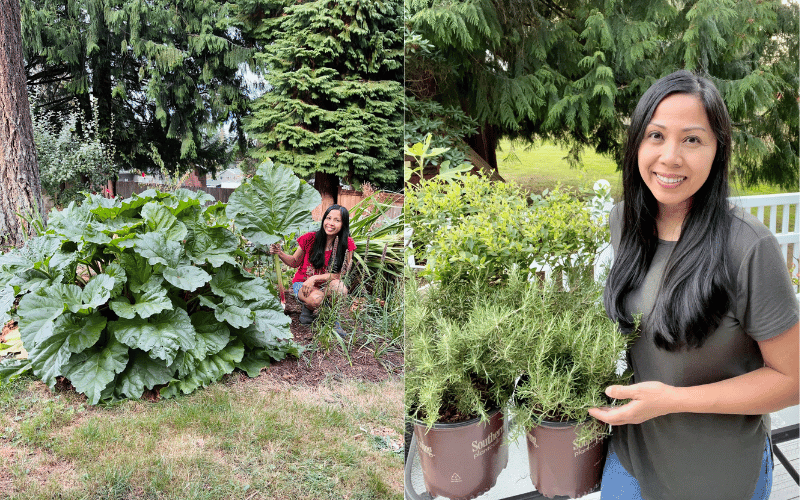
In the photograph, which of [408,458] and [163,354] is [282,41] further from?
[408,458]

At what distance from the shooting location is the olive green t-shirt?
567 millimetres

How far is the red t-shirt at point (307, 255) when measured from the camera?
2.68 metres

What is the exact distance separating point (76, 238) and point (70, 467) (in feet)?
2.75

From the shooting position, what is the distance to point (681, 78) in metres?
0.60

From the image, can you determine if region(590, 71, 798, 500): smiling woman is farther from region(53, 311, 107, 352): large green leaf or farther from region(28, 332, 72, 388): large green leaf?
region(28, 332, 72, 388): large green leaf

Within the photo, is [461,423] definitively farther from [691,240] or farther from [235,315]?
[235,315]

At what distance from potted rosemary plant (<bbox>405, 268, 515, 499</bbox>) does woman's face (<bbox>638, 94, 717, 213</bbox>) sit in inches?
10.0

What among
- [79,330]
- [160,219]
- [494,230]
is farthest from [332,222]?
[494,230]

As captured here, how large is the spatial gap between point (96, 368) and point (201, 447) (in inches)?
19.8

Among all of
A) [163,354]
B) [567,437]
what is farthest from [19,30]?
[567,437]

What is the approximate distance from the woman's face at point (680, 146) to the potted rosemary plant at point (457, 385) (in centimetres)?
25

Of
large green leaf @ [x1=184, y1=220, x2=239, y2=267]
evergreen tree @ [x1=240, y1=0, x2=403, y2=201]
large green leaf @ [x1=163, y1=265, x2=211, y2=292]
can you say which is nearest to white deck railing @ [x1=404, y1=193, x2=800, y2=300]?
large green leaf @ [x1=163, y1=265, x2=211, y2=292]

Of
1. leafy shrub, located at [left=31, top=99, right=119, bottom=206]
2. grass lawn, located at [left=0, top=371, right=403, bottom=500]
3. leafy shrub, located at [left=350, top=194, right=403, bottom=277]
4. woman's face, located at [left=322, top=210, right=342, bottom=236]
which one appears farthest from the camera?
leafy shrub, located at [left=31, top=99, right=119, bottom=206]

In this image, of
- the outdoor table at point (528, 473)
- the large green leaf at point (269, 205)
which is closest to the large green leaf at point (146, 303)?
the large green leaf at point (269, 205)
